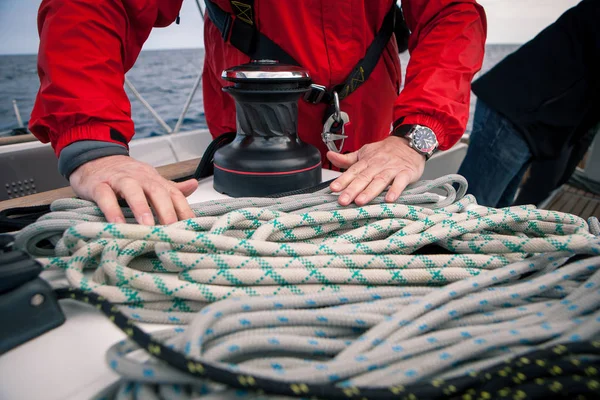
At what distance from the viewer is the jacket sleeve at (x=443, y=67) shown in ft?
3.18

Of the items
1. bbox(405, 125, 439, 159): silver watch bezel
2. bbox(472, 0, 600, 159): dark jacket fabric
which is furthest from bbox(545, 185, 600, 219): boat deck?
bbox(405, 125, 439, 159): silver watch bezel

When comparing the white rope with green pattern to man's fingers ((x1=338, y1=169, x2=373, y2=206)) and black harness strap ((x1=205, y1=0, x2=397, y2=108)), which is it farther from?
black harness strap ((x1=205, y1=0, x2=397, y2=108))

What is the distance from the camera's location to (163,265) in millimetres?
522

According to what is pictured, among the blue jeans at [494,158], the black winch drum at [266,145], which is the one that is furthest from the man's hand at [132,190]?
the blue jeans at [494,158]

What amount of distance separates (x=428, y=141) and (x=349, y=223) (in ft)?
1.37

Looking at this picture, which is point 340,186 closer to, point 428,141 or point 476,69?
point 428,141

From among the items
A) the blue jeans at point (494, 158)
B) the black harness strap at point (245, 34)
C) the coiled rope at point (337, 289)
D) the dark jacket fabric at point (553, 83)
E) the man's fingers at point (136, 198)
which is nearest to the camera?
the coiled rope at point (337, 289)

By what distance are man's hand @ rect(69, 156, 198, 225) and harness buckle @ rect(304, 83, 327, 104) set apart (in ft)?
1.60

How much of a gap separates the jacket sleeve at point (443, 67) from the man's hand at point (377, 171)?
0.12 meters

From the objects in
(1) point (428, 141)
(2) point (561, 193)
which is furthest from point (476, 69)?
(2) point (561, 193)

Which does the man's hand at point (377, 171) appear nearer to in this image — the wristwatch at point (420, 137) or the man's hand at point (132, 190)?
the wristwatch at point (420, 137)

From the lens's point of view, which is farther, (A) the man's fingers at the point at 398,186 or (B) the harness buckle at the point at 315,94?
(B) the harness buckle at the point at 315,94

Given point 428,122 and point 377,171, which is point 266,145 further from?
point 428,122

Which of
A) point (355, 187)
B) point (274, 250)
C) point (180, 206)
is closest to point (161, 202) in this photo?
point (180, 206)
